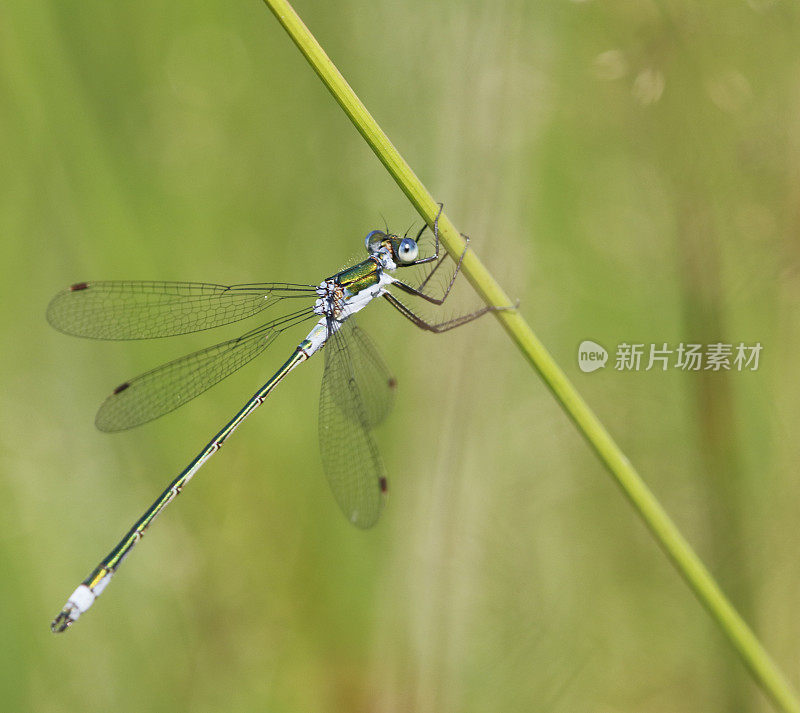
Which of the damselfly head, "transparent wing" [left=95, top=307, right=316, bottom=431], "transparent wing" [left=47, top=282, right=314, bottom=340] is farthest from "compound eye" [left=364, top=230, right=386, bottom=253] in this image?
"transparent wing" [left=95, top=307, right=316, bottom=431]

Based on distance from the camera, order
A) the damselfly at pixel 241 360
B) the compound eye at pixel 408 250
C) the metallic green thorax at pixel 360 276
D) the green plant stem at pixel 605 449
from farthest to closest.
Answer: the metallic green thorax at pixel 360 276
the damselfly at pixel 241 360
the compound eye at pixel 408 250
the green plant stem at pixel 605 449

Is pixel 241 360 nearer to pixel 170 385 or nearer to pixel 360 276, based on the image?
pixel 170 385

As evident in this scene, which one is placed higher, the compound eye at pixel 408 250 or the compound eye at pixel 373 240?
the compound eye at pixel 373 240

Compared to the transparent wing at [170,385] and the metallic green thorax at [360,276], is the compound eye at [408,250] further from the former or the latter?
the transparent wing at [170,385]

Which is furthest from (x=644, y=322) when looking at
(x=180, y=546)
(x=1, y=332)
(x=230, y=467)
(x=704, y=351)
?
(x=1, y=332)

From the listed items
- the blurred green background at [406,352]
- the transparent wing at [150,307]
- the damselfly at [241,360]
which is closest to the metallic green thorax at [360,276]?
the damselfly at [241,360]

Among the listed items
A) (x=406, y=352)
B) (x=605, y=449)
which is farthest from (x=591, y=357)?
(x=605, y=449)

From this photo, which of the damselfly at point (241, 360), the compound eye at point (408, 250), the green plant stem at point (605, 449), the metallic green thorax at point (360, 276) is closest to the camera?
the green plant stem at point (605, 449)
